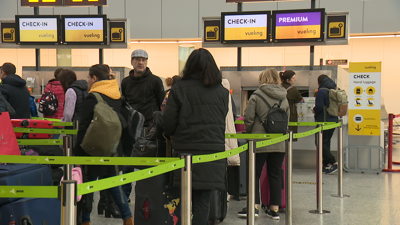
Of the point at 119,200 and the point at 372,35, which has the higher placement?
the point at 372,35

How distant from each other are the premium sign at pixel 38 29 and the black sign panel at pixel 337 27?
5.50 meters

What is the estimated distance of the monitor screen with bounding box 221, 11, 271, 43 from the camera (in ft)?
26.2

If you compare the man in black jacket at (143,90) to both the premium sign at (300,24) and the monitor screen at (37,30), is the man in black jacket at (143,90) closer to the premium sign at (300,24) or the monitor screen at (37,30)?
the premium sign at (300,24)

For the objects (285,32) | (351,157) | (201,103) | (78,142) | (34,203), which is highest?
(285,32)

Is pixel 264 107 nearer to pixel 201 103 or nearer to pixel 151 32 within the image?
pixel 201 103

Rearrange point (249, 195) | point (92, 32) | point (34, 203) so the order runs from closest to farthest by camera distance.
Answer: point (34, 203), point (249, 195), point (92, 32)

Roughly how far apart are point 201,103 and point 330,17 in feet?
19.5

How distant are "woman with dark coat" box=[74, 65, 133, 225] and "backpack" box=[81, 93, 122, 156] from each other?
66 mm

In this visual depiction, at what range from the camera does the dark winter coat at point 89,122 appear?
3234mm

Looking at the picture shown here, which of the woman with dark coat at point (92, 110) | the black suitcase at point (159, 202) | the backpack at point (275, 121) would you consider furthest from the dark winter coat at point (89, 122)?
the backpack at point (275, 121)

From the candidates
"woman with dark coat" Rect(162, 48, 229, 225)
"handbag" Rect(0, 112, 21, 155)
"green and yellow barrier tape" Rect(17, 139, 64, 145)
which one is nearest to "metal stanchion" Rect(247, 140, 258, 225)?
"woman with dark coat" Rect(162, 48, 229, 225)

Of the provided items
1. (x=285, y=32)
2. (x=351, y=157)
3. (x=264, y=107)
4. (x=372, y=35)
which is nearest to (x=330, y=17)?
(x=285, y=32)

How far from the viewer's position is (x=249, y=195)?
3.14 metres

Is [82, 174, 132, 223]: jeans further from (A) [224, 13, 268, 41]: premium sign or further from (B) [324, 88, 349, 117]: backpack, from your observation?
(A) [224, 13, 268, 41]: premium sign
